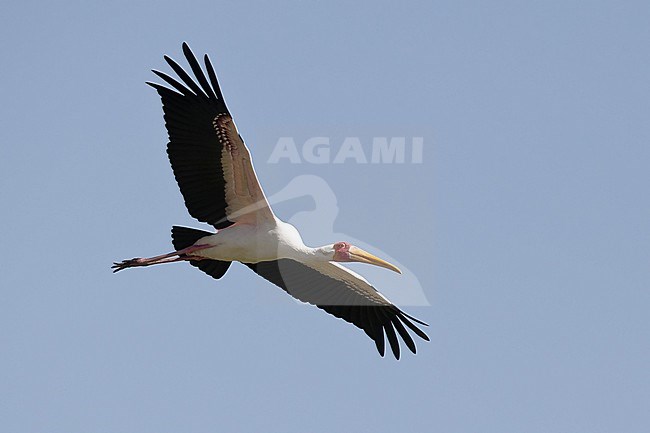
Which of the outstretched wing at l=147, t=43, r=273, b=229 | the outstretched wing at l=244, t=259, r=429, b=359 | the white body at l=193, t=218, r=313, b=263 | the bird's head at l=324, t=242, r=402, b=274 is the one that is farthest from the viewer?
the outstretched wing at l=244, t=259, r=429, b=359

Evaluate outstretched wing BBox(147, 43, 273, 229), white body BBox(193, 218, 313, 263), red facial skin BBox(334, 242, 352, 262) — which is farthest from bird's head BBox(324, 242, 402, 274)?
outstretched wing BBox(147, 43, 273, 229)

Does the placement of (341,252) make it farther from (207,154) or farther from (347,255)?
(207,154)

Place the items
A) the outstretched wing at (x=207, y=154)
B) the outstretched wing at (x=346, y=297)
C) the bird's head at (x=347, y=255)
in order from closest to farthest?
the outstretched wing at (x=207, y=154) → the bird's head at (x=347, y=255) → the outstretched wing at (x=346, y=297)

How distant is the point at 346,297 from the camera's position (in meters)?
22.0

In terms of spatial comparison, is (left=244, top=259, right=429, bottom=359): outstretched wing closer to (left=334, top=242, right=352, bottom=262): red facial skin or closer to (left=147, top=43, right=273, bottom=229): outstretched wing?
(left=334, top=242, right=352, bottom=262): red facial skin

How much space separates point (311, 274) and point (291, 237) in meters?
1.68

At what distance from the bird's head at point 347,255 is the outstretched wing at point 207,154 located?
48.7 inches

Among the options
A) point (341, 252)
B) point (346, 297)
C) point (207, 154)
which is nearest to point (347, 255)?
point (341, 252)

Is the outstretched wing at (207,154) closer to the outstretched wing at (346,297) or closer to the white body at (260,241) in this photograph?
the white body at (260,241)

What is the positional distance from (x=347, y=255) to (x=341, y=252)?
100mm

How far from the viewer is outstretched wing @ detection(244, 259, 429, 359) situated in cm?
2169

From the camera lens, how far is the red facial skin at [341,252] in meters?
20.8

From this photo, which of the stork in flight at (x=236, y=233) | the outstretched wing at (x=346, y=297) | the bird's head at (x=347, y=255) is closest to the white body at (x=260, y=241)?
the stork in flight at (x=236, y=233)

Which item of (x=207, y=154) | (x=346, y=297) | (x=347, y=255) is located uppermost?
(x=207, y=154)
